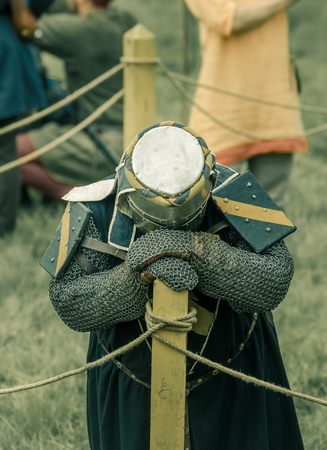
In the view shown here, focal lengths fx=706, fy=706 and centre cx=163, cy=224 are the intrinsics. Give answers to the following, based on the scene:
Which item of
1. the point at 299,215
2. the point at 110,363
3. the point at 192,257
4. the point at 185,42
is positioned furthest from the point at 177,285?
the point at 185,42

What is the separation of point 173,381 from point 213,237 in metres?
0.38

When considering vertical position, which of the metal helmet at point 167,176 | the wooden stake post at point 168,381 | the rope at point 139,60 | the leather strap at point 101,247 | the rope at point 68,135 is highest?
the metal helmet at point 167,176

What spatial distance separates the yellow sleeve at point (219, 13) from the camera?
368 centimetres

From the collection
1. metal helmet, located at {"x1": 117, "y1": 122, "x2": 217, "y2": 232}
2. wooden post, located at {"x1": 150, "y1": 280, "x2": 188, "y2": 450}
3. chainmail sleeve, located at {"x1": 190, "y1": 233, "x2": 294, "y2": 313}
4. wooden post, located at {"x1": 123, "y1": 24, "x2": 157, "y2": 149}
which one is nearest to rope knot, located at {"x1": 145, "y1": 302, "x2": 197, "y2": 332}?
wooden post, located at {"x1": 150, "y1": 280, "x2": 188, "y2": 450}

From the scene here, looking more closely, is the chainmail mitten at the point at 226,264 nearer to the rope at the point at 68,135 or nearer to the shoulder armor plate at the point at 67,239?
the shoulder armor plate at the point at 67,239

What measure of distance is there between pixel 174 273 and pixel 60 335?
1.85 meters

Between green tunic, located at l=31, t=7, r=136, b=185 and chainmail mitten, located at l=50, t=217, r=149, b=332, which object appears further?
green tunic, located at l=31, t=7, r=136, b=185

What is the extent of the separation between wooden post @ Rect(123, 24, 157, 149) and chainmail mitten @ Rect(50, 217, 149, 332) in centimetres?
159

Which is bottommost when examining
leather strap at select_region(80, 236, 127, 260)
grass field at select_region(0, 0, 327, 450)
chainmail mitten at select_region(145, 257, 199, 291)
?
grass field at select_region(0, 0, 327, 450)

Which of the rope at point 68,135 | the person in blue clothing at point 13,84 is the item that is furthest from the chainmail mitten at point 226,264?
the person in blue clothing at point 13,84

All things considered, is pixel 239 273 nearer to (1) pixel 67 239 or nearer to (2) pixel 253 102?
(1) pixel 67 239

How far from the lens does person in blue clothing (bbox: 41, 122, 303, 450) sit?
1742mm

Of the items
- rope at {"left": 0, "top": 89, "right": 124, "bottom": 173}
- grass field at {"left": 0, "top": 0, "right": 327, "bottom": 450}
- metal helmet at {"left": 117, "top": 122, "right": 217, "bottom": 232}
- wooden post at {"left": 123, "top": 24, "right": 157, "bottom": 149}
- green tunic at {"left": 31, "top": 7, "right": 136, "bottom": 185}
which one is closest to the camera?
metal helmet at {"left": 117, "top": 122, "right": 217, "bottom": 232}

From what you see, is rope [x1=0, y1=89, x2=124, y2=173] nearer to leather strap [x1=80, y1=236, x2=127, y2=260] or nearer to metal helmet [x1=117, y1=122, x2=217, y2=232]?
leather strap [x1=80, y1=236, x2=127, y2=260]
